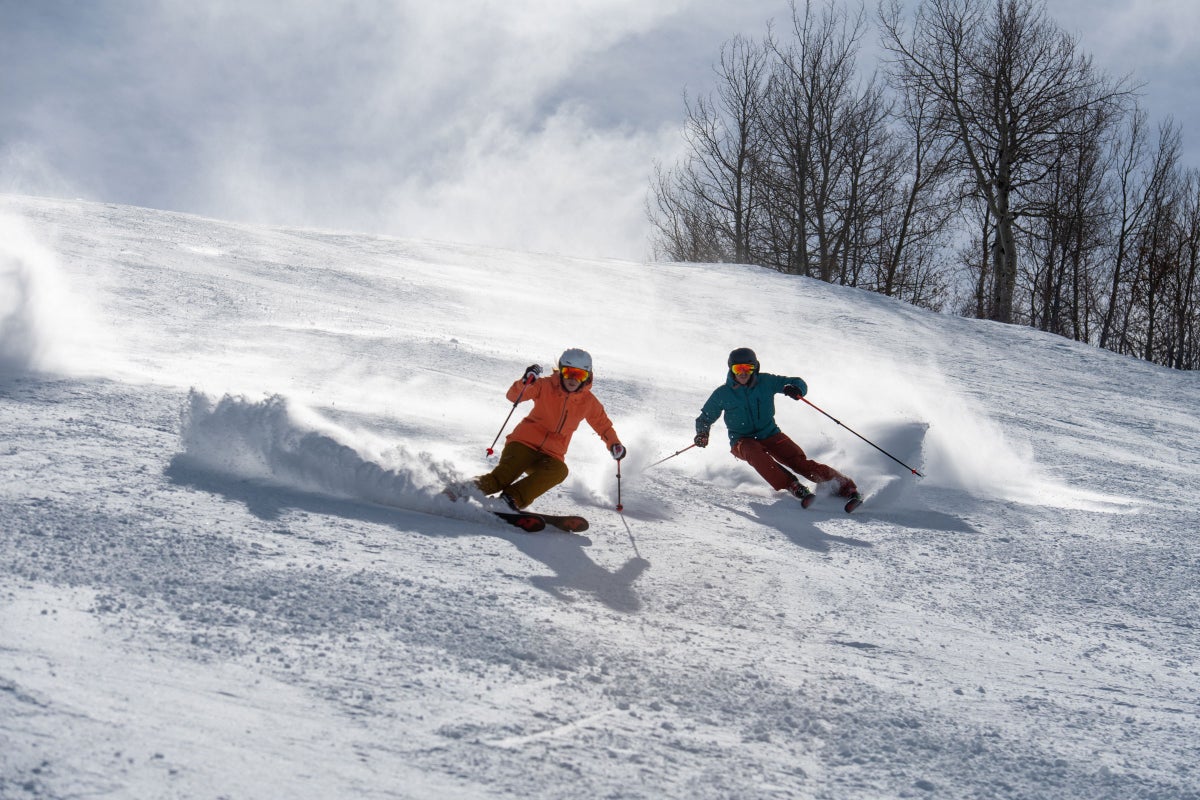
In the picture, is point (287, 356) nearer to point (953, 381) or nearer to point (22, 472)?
point (22, 472)

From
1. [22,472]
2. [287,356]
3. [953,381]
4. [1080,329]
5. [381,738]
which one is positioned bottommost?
[381,738]

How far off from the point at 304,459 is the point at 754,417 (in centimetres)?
324

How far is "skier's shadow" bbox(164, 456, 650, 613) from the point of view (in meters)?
3.86

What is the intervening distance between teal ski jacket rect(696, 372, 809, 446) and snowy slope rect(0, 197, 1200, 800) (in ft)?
1.24

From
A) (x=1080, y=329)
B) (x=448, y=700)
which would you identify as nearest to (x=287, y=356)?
(x=448, y=700)

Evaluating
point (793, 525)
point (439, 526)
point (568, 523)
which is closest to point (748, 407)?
Result: point (793, 525)

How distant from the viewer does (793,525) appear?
551 centimetres

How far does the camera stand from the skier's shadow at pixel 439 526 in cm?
386

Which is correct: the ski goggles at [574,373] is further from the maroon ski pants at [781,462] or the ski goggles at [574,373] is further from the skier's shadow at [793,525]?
the maroon ski pants at [781,462]

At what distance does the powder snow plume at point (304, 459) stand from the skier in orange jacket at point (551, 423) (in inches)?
20.1

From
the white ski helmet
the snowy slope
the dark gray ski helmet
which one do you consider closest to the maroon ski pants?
the snowy slope

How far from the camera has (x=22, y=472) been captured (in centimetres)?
391

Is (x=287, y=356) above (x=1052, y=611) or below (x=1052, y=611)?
above

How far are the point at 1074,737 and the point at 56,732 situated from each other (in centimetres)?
283
